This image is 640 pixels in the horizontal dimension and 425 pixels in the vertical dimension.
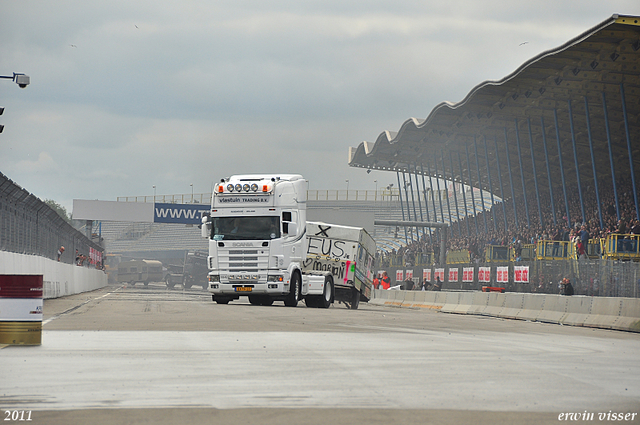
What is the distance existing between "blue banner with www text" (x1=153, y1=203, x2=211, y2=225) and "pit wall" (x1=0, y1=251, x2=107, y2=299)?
13917mm

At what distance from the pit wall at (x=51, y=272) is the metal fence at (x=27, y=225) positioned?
0.90ft

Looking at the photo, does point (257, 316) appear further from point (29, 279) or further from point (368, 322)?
point (29, 279)

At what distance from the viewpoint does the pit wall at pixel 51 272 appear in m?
24.9

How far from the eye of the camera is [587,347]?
44.2 feet

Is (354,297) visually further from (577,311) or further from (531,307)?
(577,311)

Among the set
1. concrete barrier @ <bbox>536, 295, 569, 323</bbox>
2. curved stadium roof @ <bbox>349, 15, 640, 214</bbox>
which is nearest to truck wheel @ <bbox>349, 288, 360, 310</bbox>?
concrete barrier @ <bbox>536, 295, 569, 323</bbox>

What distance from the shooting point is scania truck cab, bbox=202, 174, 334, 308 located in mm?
26000

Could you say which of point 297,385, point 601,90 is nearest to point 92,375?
point 297,385

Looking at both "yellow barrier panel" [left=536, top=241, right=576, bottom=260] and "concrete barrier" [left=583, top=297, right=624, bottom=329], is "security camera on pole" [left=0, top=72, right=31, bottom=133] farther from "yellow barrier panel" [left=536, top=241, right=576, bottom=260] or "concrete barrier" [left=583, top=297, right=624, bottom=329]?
"yellow barrier panel" [left=536, top=241, right=576, bottom=260]

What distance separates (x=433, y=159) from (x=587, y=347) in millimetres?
→ 59258

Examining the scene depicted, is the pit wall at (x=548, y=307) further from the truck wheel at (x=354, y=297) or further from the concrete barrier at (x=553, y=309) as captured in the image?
the truck wheel at (x=354, y=297)

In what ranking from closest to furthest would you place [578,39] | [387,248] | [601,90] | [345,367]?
[345,367], [578,39], [601,90], [387,248]

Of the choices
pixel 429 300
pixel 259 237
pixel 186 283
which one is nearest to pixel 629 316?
pixel 259 237

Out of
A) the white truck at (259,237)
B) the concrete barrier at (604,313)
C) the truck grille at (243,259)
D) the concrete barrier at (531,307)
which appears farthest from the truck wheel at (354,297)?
the concrete barrier at (604,313)
